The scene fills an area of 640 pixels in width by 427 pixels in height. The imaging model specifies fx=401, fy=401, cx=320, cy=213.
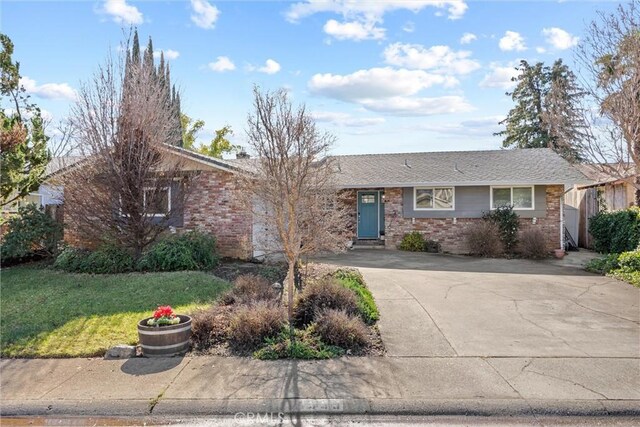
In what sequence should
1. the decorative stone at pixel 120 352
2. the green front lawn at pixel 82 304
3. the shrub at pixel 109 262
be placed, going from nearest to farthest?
the decorative stone at pixel 120 352, the green front lawn at pixel 82 304, the shrub at pixel 109 262

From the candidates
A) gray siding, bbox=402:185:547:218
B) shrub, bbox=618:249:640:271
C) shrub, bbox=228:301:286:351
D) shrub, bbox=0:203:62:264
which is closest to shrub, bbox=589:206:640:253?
shrub, bbox=618:249:640:271

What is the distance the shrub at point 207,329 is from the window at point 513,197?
12.6 meters

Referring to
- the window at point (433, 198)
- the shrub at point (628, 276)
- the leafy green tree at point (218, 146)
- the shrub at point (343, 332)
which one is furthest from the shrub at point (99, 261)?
the leafy green tree at point (218, 146)

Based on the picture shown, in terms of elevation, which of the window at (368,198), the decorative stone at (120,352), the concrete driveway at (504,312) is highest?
the window at (368,198)

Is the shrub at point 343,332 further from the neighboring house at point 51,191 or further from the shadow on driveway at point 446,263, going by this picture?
the neighboring house at point 51,191

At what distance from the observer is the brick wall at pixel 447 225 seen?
48.8 feet

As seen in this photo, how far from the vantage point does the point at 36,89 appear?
16.7m

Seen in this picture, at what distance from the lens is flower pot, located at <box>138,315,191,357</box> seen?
5.35m

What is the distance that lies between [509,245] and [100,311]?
13125mm

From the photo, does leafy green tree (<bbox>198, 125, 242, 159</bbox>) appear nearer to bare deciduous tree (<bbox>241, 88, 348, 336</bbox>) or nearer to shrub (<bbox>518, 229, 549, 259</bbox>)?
shrub (<bbox>518, 229, 549, 259</bbox>)

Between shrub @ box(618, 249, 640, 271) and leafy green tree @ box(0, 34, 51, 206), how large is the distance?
15292mm

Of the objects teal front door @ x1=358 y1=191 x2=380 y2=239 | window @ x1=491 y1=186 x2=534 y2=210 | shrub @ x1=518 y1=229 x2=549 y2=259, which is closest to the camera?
shrub @ x1=518 y1=229 x2=549 y2=259

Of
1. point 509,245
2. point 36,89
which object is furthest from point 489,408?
point 36,89

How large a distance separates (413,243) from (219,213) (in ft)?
24.8
